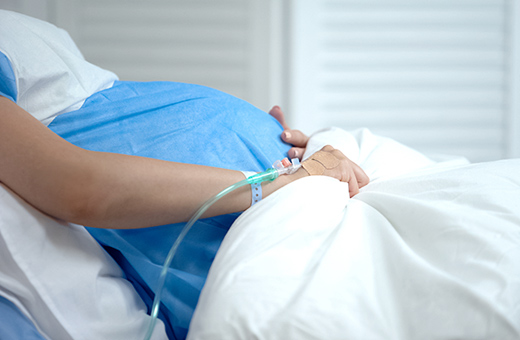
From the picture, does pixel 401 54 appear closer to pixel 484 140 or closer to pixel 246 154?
pixel 484 140

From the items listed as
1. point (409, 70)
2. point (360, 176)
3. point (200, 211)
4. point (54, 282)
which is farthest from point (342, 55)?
point (54, 282)

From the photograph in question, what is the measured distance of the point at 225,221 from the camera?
2.01ft

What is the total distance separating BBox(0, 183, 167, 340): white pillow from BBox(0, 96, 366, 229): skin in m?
0.03

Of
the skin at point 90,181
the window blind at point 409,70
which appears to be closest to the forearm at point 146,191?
the skin at point 90,181

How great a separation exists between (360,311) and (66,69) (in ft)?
2.20

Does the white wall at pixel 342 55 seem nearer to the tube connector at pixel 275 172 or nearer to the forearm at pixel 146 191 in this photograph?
the tube connector at pixel 275 172

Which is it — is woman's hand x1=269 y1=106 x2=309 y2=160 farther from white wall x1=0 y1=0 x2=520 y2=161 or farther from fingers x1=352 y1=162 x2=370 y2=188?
white wall x1=0 y1=0 x2=520 y2=161

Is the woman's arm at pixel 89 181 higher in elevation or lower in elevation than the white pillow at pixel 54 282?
higher

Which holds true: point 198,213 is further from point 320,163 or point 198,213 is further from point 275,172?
point 320,163

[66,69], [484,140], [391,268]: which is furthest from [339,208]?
[484,140]

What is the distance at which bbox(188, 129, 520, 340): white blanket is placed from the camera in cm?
35

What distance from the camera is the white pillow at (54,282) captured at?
47 centimetres

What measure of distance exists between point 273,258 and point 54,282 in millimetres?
309

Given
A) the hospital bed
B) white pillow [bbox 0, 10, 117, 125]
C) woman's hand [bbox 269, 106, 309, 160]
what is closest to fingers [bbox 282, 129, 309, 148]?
woman's hand [bbox 269, 106, 309, 160]
